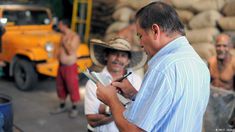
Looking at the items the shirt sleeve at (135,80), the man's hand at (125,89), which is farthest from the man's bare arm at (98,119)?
the man's hand at (125,89)

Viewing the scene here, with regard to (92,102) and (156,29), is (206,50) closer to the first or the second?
(92,102)

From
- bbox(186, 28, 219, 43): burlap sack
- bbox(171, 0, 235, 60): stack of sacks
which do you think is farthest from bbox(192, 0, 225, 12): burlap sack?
bbox(186, 28, 219, 43): burlap sack

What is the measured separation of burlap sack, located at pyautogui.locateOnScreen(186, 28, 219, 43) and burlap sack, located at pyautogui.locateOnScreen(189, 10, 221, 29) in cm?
10

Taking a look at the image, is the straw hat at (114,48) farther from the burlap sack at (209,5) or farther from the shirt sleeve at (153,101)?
the burlap sack at (209,5)

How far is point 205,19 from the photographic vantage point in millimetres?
6734

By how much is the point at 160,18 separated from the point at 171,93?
1.07ft

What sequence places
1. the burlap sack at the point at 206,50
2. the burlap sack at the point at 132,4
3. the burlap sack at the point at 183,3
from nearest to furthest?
the burlap sack at the point at 206,50 → the burlap sack at the point at 183,3 → the burlap sack at the point at 132,4

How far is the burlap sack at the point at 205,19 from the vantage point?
6633mm

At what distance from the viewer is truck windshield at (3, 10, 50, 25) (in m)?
7.27

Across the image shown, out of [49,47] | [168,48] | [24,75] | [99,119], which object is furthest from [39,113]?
[168,48]

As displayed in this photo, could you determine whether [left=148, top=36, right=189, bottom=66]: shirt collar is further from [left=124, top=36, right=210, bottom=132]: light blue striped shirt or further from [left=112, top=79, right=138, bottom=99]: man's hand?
[left=112, top=79, right=138, bottom=99]: man's hand

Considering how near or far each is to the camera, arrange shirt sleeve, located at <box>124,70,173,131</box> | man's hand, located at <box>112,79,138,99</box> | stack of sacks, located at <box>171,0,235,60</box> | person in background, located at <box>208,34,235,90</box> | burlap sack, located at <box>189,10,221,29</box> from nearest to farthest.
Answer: shirt sleeve, located at <box>124,70,173,131</box>
man's hand, located at <box>112,79,138,99</box>
person in background, located at <box>208,34,235,90</box>
stack of sacks, located at <box>171,0,235,60</box>
burlap sack, located at <box>189,10,221,29</box>

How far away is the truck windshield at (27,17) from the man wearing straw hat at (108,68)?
181 inches

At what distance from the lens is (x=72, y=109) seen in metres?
5.76
